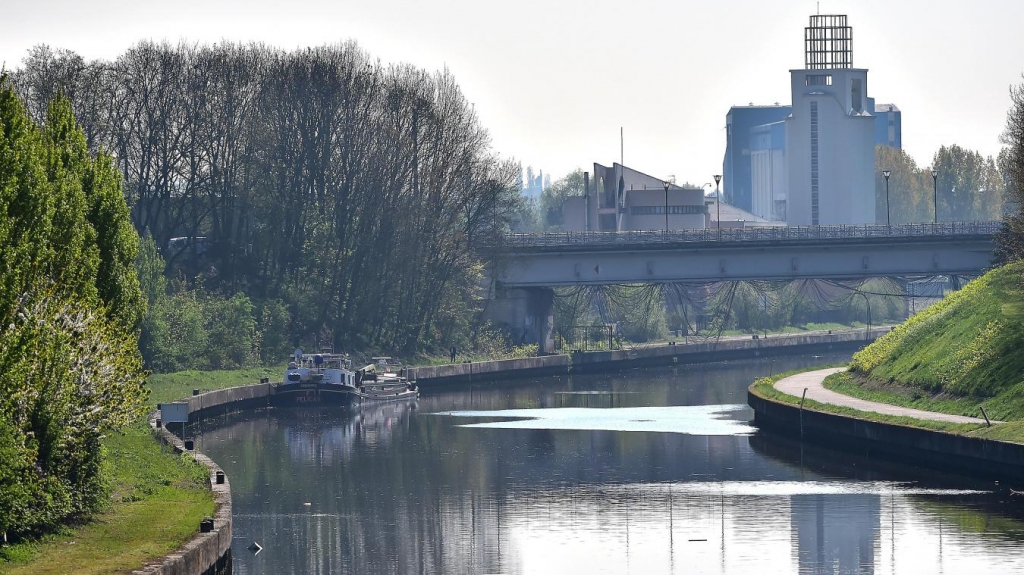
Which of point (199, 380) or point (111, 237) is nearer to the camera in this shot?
point (111, 237)

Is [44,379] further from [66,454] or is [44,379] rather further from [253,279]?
[253,279]

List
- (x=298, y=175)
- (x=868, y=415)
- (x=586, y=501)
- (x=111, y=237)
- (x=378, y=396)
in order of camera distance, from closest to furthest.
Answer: (x=111, y=237) < (x=586, y=501) < (x=868, y=415) < (x=378, y=396) < (x=298, y=175)

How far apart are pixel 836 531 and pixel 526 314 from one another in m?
73.4

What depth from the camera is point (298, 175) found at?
99938mm

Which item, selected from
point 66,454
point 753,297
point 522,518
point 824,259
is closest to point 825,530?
point 522,518

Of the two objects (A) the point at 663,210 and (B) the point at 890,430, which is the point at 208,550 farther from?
(A) the point at 663,210

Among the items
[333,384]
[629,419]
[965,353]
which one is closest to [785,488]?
[965,353]

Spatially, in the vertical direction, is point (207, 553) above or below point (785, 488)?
above

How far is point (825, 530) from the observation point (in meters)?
42.7

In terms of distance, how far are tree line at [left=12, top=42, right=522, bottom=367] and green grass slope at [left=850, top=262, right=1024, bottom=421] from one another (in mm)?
34899

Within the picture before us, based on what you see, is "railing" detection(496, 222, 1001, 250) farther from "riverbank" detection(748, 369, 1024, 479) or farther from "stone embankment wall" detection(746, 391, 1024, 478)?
"stone embankment wall" detection(746, 391, 1024, 478)

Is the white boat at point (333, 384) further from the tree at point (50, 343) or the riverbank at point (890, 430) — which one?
the tree at point (50, 343)

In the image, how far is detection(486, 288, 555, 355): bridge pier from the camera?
4510 inches

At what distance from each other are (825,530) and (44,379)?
62.8 feet
